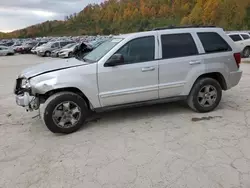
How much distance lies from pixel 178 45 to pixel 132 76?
3.78ft

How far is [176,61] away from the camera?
14.8ft

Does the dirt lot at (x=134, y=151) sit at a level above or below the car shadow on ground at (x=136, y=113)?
→ below

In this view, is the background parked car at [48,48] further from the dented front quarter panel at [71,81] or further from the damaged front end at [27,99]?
the dented front quarter panel at [71,81]

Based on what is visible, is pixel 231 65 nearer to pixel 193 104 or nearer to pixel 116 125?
pixel 193 104

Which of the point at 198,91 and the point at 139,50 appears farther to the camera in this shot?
the point at 198,91

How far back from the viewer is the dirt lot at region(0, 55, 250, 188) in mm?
2828

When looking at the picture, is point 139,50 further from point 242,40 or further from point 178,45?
point 242,40

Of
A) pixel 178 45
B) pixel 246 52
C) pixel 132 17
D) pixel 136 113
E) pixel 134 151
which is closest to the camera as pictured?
pixel 134 151

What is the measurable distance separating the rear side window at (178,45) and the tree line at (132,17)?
5920cm

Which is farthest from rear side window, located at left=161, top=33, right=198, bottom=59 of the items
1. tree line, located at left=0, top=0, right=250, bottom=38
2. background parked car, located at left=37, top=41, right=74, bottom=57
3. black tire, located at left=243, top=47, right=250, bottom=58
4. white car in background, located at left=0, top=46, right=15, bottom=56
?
tree line, located at left=0, top=0, right=250, bottom=38

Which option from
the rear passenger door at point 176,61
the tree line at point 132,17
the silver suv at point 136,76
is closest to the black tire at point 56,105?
the silver suv at point 136,76

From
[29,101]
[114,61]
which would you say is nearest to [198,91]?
[114,61]

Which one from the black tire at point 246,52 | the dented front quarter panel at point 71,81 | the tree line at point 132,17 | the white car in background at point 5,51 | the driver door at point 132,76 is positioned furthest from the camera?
the tree line at point 132,17

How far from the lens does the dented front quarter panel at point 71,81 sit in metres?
3.91
